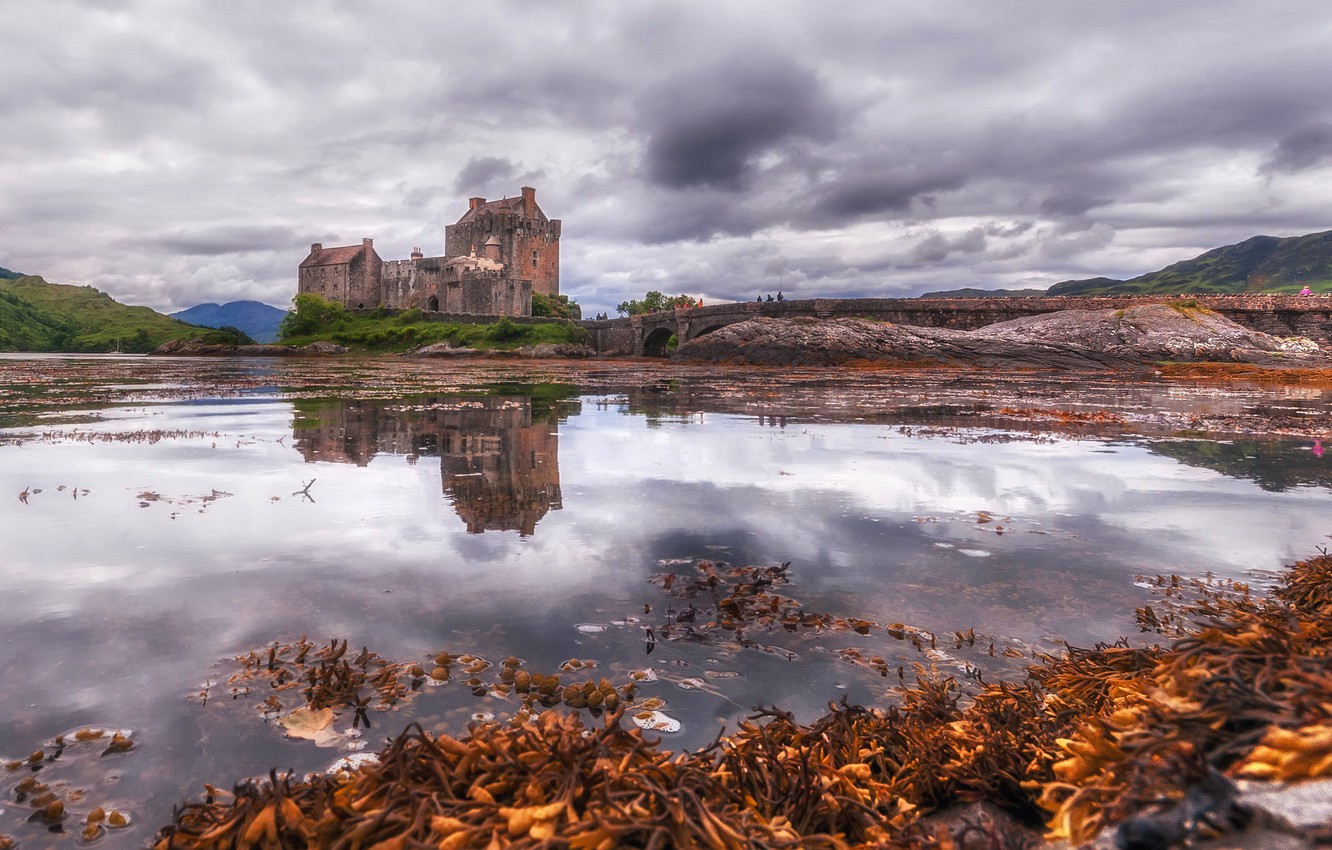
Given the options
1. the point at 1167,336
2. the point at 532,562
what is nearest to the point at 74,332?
the point at 1167,336

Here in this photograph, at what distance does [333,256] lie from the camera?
4321 inches

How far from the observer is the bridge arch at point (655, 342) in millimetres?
74938

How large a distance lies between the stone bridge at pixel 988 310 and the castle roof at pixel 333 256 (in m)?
66.5

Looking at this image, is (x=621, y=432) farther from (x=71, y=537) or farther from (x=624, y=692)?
(x=624, y=692)

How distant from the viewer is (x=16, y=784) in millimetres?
2342

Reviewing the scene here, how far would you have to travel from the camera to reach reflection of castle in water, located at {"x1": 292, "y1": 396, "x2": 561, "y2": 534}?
655 cm

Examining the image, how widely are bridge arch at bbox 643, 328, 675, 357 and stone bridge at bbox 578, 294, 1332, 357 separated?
7.83 metres

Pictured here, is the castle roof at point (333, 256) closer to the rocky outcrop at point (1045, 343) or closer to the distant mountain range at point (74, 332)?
the distant mountain range at point (74, 332)

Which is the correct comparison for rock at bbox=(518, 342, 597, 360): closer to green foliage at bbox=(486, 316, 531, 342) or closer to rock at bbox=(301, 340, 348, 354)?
green foliage at bbox=(486, 316, 531, 342)

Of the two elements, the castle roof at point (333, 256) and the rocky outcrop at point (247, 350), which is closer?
the rocky outcrop at point (247, 350)

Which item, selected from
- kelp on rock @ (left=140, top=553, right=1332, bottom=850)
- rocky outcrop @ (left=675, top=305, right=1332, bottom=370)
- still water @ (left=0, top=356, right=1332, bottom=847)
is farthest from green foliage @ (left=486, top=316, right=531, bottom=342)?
kelp on rock @ (left=140, top=553, right=1332, bottom=850)

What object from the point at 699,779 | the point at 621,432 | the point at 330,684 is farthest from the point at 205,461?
the point at 699,779

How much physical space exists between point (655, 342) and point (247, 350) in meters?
53.8

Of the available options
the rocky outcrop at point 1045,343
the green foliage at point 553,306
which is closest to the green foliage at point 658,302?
the green foliage at point 553,306
